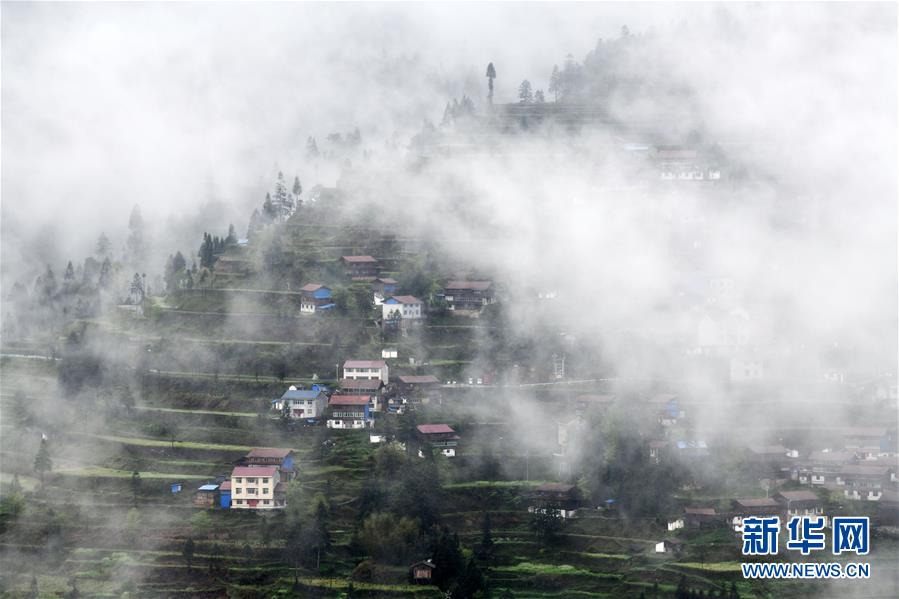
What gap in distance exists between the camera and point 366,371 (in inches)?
1813

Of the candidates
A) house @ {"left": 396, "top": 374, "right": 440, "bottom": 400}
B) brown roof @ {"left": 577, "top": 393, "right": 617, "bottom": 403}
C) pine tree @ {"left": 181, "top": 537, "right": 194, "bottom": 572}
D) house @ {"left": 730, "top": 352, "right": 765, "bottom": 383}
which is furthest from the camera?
house @ {"left": 730, "top": 352, "right": 765, "bottom": 383}

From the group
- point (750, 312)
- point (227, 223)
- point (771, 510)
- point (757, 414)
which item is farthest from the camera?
point (227, 223)

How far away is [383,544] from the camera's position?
120 ft

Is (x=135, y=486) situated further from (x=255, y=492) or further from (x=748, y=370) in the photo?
(x=748, y=370)

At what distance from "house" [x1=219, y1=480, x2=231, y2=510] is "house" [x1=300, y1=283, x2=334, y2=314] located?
12.1m

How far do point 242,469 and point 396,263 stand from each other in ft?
55.5

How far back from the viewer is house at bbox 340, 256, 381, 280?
53.6 m

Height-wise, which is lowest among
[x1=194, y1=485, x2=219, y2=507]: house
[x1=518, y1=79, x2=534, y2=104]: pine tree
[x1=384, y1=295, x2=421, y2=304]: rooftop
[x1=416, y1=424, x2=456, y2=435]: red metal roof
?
[x1=194, y1=485, x2=219, y2=507]: house

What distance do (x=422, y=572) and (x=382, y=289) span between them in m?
18.2

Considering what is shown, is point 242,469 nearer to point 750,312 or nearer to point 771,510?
point 771,510

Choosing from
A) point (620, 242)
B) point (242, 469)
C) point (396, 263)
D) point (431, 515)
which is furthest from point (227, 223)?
point (431, 515)

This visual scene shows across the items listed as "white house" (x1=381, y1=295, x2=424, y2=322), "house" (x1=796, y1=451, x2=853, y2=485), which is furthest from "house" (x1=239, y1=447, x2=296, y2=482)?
"house" (x1=796, y1=451, x2=853, y2=485)

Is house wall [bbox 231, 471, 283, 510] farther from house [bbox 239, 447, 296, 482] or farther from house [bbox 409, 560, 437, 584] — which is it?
house [bbox 409, 560, 437, 584]

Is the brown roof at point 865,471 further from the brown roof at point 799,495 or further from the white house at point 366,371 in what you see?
the white house at point 366,371
